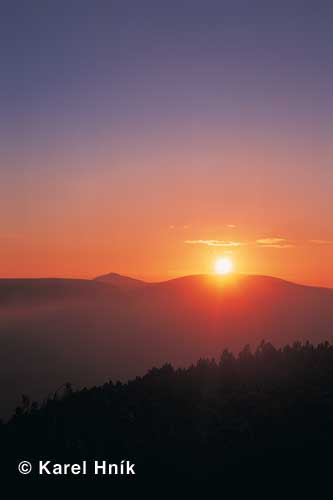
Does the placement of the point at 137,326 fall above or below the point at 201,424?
above

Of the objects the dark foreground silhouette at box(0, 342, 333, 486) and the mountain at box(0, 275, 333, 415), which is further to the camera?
the mountain at box(0, 275, 333, 415)

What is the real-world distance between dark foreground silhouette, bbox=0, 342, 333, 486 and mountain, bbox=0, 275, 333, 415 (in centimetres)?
1035

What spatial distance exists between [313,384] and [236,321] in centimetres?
3043

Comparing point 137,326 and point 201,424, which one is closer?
point 201,424

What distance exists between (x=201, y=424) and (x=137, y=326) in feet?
103

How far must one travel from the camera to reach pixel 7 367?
27328 mm

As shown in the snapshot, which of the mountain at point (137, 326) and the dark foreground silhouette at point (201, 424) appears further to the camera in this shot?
the mountain at point (137, 326)

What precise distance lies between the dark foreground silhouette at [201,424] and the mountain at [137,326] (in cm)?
1035

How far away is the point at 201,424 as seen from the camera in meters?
9.47

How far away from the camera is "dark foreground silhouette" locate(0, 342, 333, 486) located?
8.69m

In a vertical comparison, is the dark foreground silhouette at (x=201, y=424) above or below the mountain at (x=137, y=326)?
below

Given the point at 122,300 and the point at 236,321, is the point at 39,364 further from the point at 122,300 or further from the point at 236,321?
the point at 122,300

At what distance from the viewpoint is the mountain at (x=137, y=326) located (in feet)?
86.8

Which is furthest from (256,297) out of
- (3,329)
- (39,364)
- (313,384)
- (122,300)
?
(313,384)
